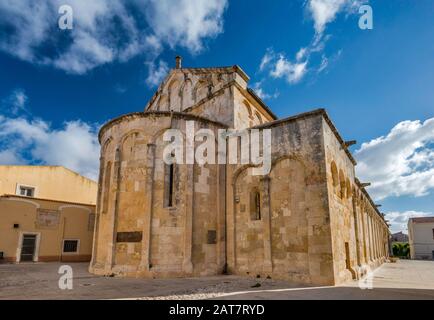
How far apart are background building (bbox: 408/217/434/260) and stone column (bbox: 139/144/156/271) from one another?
46.7 meters

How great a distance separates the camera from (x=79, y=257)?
1969 cm

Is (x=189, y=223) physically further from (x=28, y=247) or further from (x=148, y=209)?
(x=28, y=247)

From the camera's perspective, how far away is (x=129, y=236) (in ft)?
37.7

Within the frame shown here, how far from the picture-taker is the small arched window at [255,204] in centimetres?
1195

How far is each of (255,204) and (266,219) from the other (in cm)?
106

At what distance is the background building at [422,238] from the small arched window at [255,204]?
43423mm

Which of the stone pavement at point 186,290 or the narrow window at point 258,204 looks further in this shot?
the narrow window at point 258,204

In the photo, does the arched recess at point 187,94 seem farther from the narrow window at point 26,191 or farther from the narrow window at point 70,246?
the narrow window at point 26,191

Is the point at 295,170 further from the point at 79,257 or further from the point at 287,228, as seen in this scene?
the point at 79,257

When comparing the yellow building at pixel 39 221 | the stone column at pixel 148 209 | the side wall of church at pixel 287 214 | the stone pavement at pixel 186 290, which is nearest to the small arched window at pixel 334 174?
the side wall of church at pixel 287 214

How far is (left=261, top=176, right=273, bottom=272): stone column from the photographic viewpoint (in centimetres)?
1084
